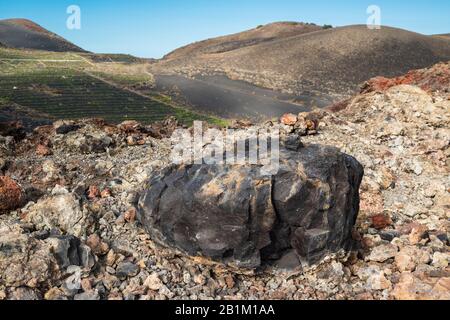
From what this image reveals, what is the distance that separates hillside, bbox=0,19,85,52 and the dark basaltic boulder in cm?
7447

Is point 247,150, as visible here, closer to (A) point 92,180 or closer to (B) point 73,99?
(A) point 92,180

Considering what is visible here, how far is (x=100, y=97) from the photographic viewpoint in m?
37.9

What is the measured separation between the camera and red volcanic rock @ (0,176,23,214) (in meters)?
8.49

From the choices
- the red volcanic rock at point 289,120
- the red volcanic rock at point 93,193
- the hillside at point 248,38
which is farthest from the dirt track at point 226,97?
the hillside at point 248,38

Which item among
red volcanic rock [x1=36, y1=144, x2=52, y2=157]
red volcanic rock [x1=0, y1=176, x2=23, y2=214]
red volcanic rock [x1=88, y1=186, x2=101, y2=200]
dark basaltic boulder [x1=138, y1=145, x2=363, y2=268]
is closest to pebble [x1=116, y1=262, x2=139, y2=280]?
dark basaltic boulder [x1=138, y1=145, x2=363, y2=268]

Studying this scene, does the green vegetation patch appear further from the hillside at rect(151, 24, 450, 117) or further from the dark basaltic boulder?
Result: the dark basaltic boulder

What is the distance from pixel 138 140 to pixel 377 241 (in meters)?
6.95

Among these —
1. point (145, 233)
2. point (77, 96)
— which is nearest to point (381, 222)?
point (145, 233)

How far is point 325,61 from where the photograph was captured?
56.8 m

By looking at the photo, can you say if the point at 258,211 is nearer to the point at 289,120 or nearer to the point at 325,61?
the point at 289,120

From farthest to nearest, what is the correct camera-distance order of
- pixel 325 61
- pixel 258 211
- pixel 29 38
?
1. pixel 29 38
2. pixel 325 61
3. pixel 258 211

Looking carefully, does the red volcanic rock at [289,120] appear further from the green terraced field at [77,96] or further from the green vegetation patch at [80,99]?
the green vegetation patch at [80,99]

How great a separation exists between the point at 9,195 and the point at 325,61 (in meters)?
52.7

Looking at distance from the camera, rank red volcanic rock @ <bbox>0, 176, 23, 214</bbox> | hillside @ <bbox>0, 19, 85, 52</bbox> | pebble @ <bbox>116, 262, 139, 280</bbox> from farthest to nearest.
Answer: hillside @ <bbox>0, 19, 85, 52</bbox>, red volcanic rock @ <bbox>0, 176, 23, 214</bbox>, pebble @ <bbox>116, 262, 139, 280</bbox>
